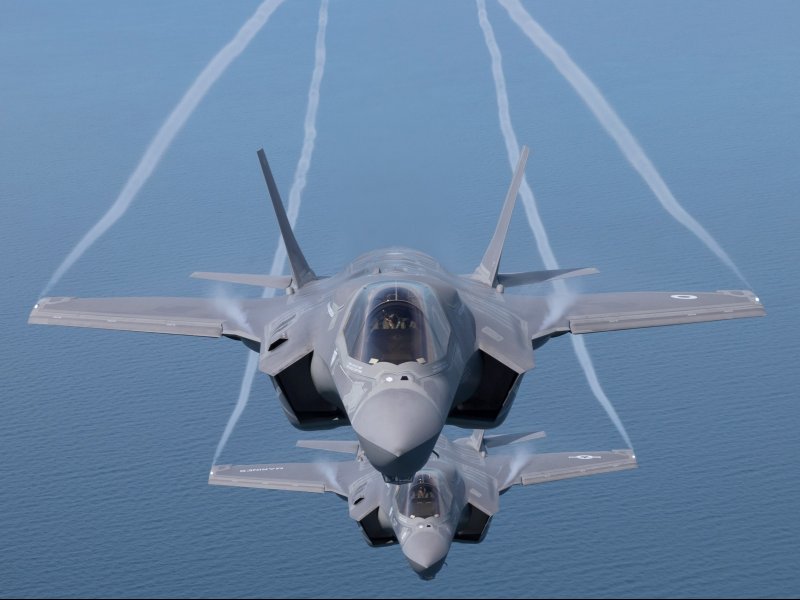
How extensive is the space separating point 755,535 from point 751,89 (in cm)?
2901

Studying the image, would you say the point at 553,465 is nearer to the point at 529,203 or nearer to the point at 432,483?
the point at 432,483

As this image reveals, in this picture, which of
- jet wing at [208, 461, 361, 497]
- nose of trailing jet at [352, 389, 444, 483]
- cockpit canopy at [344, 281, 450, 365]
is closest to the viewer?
nose of trailing jet at [352, 389, 444, 483]

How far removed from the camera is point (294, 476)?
49.6 m

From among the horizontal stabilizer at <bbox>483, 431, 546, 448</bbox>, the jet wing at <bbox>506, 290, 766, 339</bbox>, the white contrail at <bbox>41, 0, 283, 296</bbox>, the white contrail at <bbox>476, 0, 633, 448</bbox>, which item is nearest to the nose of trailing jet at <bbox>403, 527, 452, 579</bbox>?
the horizontal stabilizer at <bbox>483, 431, 546, 448</bbox>

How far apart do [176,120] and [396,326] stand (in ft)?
197

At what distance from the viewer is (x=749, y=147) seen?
78.9 meters

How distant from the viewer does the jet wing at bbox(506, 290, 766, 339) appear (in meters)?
29.8

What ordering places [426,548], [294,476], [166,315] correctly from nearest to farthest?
1. [166,315]
2. [426,548]
3. [294,476]

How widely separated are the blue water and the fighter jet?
9.69 metres

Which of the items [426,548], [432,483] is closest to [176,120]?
[432,483]

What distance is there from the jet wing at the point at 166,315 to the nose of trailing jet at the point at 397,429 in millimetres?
7077

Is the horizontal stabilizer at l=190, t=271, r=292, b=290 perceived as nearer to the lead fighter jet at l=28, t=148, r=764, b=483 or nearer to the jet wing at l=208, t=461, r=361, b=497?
the lead fighter jet at l=28, t=148, r=764, b=483

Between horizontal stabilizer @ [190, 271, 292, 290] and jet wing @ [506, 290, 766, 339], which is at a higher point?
horizontal stabilizer @ [190, 271, 292, 290]

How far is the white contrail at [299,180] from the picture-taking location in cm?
6500
